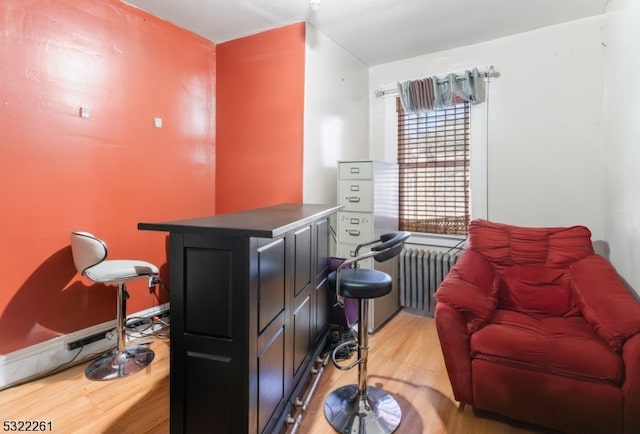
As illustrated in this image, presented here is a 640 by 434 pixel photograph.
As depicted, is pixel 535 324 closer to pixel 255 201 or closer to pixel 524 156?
pixel 524 156

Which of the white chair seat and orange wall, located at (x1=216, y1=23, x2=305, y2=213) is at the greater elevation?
orange wall, located at (x1=216, y1=23, x2=305, y2=213)

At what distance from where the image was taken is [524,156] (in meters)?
2.99

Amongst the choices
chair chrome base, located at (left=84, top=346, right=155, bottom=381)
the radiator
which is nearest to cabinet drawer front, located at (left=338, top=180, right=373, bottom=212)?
the radiator

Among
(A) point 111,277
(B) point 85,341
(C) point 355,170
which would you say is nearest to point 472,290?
(C) point 355,170

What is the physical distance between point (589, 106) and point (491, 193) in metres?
1.00

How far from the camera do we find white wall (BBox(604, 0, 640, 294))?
1.90 m

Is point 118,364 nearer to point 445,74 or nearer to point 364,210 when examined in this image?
point 364,210

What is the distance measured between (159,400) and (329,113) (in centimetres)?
261

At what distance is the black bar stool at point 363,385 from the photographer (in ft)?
5.36

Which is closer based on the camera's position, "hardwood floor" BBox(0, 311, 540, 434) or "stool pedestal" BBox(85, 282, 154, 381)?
"hardwood floor" BBox(0, 311, 540, 434)

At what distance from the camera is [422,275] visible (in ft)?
10.7

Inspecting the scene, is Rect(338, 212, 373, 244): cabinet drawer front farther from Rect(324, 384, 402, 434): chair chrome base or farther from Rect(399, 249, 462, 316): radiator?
Rect(324, 384, 402, 434): chair chrome base

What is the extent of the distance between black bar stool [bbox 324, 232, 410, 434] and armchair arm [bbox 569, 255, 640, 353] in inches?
41.2

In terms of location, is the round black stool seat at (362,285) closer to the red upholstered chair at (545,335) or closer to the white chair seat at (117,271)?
the red upholstered chair at (545,335)
